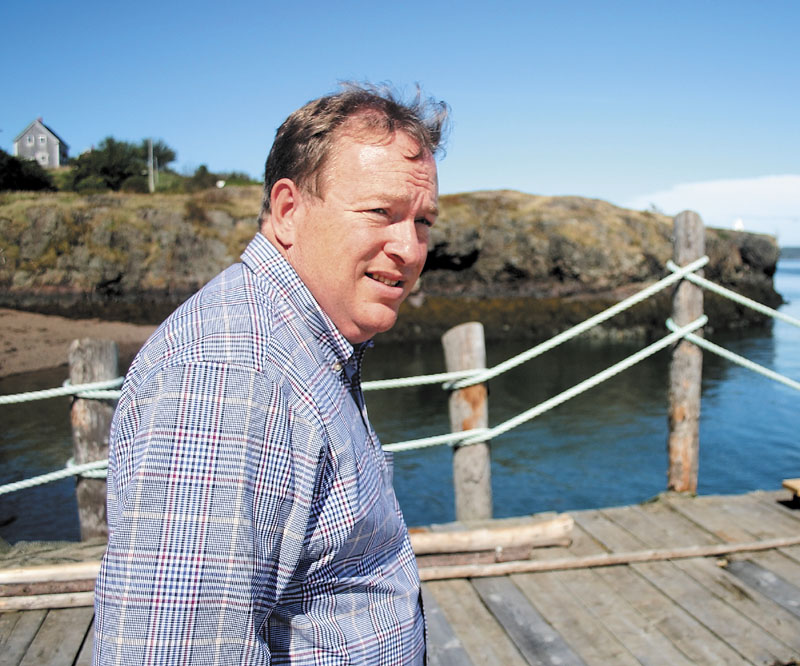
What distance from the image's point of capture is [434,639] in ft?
8.49

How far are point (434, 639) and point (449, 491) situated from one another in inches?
244

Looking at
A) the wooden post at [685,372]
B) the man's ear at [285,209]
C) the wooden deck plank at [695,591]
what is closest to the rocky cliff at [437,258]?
the wooden post at [685,372]

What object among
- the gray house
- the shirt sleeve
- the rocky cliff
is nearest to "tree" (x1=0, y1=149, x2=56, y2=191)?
the gray house

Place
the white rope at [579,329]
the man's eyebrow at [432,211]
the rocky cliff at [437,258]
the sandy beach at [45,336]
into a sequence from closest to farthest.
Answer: the man's eyebrow at [432,211] → the white rope at [579,329] → the sandy beach at [45,336] → the rocky cliff at [437,258]

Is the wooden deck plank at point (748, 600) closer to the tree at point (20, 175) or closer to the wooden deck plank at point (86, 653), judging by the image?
the wooden deck plank at point (86, 653)

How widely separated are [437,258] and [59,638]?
18.9 metres

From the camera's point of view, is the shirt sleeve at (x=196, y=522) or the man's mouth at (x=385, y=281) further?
the man's mouth at (x=385, y=281)

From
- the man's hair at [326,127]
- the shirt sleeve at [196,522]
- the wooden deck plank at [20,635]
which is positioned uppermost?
the man's hair at [326,127]

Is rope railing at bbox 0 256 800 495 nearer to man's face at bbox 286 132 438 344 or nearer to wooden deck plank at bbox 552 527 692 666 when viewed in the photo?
wooden deck plank at bbox 552 527 692 666

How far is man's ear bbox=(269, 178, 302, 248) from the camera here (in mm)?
1309

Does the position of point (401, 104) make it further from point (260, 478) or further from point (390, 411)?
point (390, 411)

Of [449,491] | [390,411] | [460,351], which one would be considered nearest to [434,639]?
[460,351]

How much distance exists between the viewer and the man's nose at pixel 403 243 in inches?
52.5

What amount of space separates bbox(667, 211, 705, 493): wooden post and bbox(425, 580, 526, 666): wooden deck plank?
1.91m
